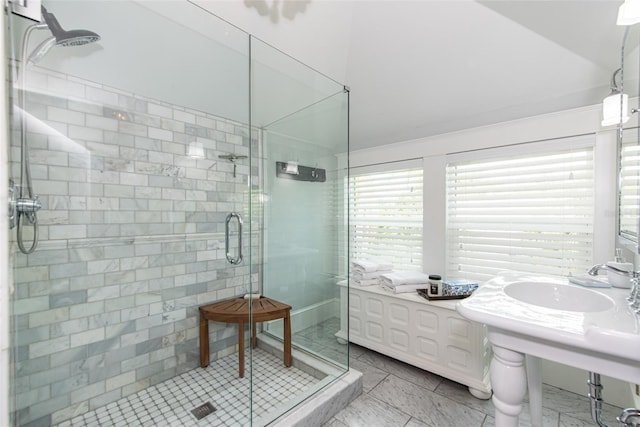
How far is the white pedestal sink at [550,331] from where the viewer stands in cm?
80

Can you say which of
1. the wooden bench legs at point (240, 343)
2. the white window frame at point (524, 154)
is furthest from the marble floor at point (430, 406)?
the white window frame at point (524, 154)

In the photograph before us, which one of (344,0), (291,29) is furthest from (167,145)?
(344,0)

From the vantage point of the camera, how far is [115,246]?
184cm

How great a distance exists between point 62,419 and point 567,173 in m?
3.48

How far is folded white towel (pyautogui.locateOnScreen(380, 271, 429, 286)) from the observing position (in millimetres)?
2277

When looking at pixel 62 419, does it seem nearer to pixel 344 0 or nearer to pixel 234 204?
pixel 234 204

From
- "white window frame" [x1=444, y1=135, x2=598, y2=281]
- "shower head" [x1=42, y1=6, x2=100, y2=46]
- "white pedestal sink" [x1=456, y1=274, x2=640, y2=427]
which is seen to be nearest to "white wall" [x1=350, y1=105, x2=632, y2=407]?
"white window frame" [x1=444, y1=135, x2=598, y2=281]

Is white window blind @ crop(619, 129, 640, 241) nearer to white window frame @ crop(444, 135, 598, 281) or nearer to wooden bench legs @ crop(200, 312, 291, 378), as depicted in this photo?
white window frame @ crop(444, 135, 598, 281)

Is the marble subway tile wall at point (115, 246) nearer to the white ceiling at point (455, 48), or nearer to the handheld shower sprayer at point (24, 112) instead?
the handheld shower sprayer at point (24, 112)

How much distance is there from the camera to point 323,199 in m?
2.18

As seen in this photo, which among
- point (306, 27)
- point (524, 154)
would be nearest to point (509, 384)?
point (524, 154)

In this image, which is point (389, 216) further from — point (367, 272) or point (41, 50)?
point (41, 50)

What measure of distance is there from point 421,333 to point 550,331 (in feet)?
4.42

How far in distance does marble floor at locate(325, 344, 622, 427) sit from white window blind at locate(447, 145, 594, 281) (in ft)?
2.67
